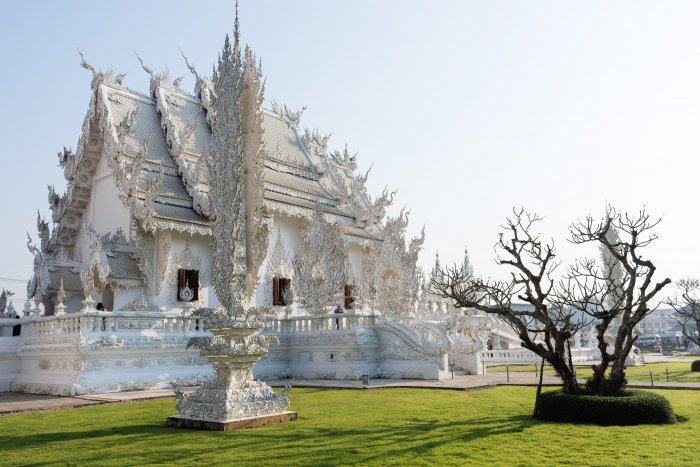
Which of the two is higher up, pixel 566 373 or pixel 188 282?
pixel 188 282

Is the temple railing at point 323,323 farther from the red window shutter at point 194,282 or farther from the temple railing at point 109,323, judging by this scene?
the red window shutter at point 194,282

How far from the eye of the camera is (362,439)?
6703 mm

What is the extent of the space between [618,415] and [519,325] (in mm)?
1678

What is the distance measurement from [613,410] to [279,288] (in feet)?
47.2

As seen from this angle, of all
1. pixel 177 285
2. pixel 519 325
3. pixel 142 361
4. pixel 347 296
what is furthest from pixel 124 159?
pixel 519 325

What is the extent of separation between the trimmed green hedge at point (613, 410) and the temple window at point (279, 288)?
1355cm

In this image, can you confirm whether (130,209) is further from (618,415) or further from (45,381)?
(618,415)

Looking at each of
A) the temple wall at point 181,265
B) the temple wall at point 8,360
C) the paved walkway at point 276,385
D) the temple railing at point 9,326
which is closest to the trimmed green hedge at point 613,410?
the paved walkway at point 276,385

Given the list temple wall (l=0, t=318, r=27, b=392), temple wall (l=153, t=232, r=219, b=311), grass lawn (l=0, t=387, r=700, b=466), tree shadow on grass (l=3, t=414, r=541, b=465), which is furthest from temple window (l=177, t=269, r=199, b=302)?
tree shadow on grass (l=3, t=414, r=541, b=465)

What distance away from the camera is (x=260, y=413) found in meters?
7.89

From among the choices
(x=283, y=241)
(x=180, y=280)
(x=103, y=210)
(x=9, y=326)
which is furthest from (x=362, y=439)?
(x=103, y=210)

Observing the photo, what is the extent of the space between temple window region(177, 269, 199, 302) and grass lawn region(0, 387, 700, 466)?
8331mm

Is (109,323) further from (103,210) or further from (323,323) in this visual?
(103,210)

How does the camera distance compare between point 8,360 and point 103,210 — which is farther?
point 103,210
